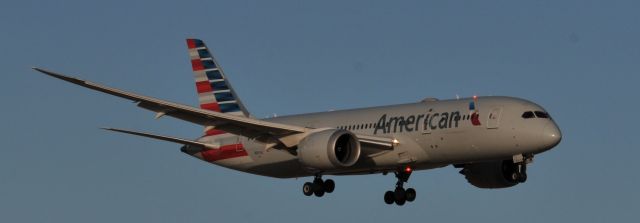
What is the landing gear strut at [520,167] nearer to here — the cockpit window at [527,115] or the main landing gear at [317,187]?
the cockpit window at [527,115]

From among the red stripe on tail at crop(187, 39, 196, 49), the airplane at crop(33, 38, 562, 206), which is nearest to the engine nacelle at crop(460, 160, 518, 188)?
the airplane at crop(33, 38, 562, 206)

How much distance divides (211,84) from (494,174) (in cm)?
1521

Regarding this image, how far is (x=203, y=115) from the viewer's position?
6256 centimetres

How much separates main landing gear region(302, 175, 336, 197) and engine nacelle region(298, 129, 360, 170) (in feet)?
9.16

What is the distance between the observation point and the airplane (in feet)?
201

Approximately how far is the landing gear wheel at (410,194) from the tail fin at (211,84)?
37.2ft

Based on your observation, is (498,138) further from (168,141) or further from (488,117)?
(168,141)

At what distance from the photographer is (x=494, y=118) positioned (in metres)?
61.7

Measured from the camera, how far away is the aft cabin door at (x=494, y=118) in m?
61.5

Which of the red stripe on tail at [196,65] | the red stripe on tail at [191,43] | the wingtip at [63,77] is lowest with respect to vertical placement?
the wingtip at [63,77]

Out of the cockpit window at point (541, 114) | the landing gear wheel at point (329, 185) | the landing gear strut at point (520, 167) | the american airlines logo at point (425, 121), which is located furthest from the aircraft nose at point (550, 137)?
the landing gear wheel at point (329, 185)

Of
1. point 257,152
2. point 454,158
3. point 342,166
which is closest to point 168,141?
point 257,152

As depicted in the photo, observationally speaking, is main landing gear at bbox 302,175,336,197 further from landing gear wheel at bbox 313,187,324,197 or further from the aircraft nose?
the aircraft nose

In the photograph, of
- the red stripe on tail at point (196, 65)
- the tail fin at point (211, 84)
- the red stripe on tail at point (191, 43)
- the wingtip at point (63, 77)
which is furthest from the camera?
the red stripe on tail at point (191, 43)
